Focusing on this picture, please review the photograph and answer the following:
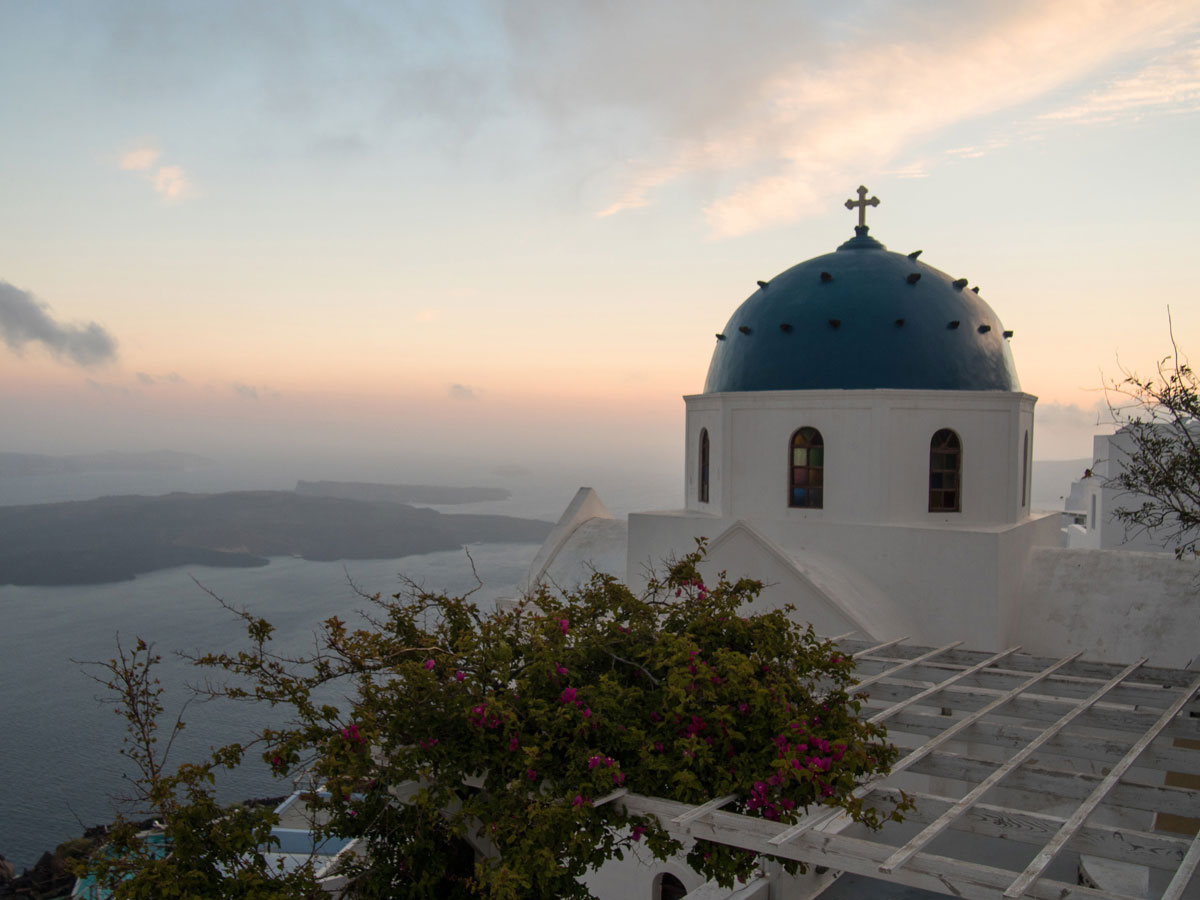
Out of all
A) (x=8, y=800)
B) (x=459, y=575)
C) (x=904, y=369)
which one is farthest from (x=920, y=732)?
(x=459, y=575)

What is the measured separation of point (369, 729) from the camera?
17.5 feet

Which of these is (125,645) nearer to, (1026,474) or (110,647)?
(110,647)

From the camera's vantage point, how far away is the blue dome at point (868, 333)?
12.4m

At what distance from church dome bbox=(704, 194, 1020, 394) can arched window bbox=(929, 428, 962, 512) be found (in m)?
0.77

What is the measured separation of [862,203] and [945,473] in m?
4.70

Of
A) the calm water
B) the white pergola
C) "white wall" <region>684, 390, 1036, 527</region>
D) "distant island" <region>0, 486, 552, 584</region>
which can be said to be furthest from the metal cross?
"distant island" <region>0, 486, 552, 584</region>

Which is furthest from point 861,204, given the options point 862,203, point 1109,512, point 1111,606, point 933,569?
point 1109,512

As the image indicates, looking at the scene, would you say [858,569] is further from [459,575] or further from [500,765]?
[459,575]

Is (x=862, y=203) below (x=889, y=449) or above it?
above

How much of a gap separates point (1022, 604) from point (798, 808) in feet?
29.0

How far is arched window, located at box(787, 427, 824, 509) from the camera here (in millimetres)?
12586

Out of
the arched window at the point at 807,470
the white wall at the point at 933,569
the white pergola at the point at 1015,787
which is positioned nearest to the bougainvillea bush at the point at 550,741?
the white pergola at the point at 1015,787

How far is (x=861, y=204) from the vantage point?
556 inches

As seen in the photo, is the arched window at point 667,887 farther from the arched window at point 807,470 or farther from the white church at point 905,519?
the arched window at point 807,470
